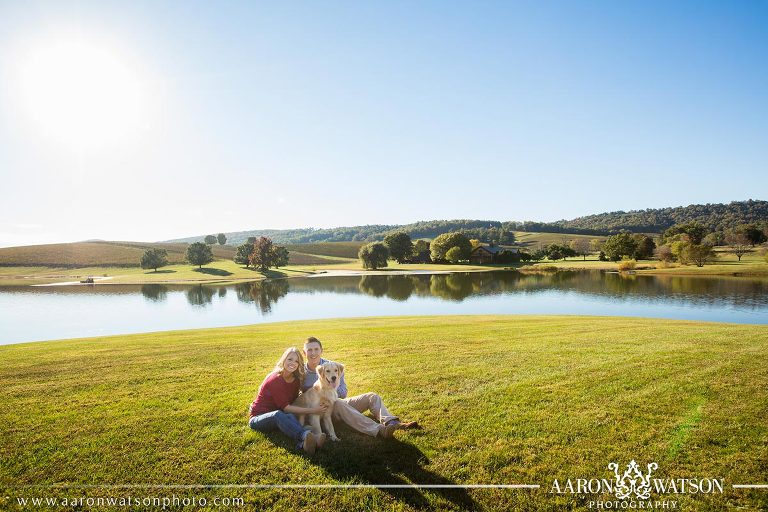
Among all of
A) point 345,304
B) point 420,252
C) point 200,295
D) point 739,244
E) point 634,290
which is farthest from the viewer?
point 420,252

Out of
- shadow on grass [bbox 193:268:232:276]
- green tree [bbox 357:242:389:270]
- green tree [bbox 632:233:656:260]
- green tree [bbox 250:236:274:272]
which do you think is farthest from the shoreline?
green tree [bbox 632:233:656:260]

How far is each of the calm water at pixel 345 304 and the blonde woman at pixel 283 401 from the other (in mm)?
30960

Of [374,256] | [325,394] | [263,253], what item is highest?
[263,253]

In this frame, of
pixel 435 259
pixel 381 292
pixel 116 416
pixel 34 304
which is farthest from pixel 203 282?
A: pixel 116 416

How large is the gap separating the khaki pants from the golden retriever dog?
26 cm

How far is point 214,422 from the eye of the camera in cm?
823

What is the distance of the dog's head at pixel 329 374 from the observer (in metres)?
7.36

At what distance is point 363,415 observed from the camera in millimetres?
7598

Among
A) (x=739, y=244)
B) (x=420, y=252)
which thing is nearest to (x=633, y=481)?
(x=420, y=252)

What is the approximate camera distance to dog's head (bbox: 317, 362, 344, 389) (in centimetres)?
736

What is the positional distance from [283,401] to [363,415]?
5.24ft

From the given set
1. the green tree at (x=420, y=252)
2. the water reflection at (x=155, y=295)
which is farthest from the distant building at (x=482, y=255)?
the water reflection at (x=155, y=295)

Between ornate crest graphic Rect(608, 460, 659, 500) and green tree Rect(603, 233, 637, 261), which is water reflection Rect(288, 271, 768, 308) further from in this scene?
ornate crest graphic Rect(608, 460, 659, 500)

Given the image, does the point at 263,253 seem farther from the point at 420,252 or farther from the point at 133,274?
the point at 420,252
